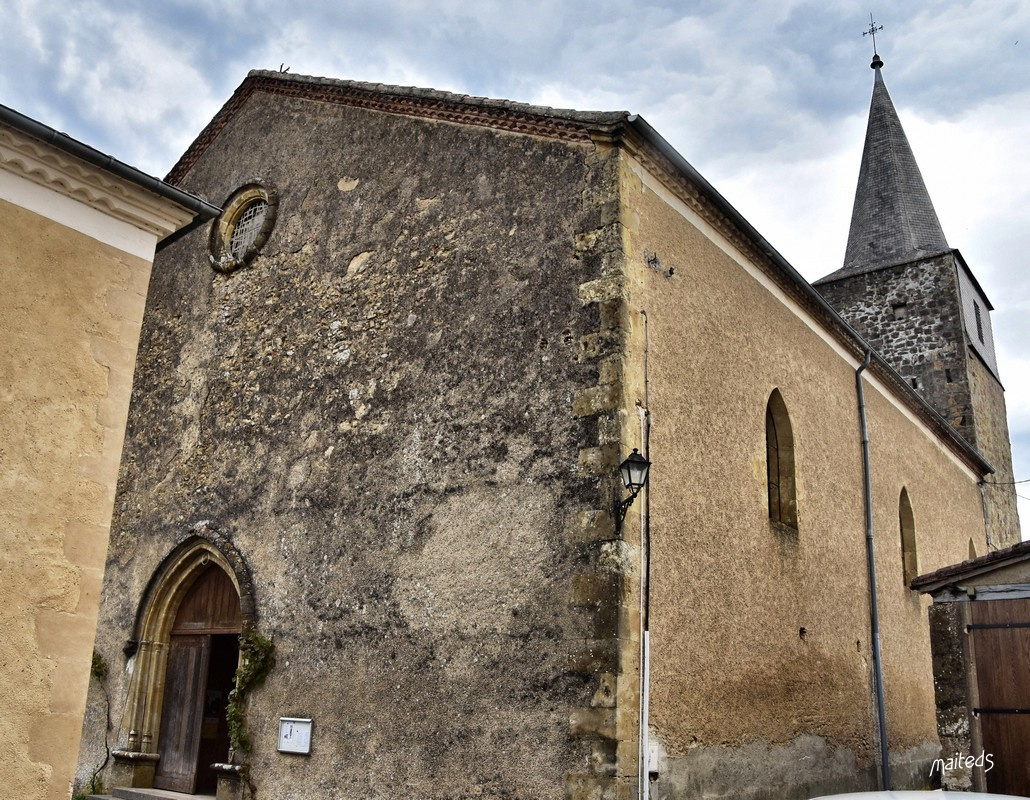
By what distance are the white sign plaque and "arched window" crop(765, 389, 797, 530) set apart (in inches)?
215

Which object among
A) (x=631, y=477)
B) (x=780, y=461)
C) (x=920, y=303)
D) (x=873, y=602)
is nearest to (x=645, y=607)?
(x=631, y=477)

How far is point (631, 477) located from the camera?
715cm

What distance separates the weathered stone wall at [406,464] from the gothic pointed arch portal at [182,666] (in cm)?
29

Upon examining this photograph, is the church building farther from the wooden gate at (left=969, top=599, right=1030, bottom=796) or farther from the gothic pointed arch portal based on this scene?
the wooden gate at (left=969, top=599, right=1030, bottom=796)

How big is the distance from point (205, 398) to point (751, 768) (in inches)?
285

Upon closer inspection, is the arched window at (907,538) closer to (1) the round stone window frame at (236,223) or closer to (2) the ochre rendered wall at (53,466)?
(1) the round stone window frame at (236,223)

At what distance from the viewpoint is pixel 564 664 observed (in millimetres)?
7168

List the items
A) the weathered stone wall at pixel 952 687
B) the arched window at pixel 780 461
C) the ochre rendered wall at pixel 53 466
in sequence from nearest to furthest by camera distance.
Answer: the ochre rendered wall at pixel 53 466 → the weathered stone wall at pixel 952 687 → the arched window at pixel 780 461

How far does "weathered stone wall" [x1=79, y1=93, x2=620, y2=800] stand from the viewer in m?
7.45

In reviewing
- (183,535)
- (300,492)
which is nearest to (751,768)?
(300,492)

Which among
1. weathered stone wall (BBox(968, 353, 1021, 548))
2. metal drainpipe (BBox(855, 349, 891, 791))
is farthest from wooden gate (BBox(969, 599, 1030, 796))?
weathered stone wall (BBox(968, 353, 1021, 548))

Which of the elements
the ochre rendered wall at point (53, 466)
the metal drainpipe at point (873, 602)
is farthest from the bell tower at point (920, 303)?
the ochre rendered wall at point (53, 466)

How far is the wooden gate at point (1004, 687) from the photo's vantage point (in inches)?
337

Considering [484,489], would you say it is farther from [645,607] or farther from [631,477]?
[645,607]
